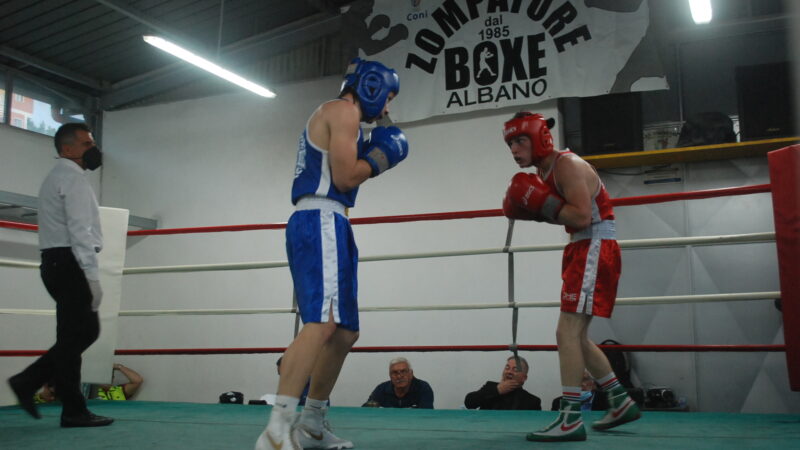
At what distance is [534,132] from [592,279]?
0.49 metres

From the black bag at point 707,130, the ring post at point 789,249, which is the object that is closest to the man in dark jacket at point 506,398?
the ring post at point 789,249

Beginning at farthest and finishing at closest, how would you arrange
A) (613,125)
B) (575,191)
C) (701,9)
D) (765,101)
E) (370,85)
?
(613,125) → (765,101) → (701,9) → (575,191) → (370,85)

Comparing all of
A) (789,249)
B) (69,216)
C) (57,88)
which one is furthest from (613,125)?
(57,88)

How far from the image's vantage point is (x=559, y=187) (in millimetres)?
2262

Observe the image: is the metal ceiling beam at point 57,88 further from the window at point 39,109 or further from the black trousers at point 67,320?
the black trousers at point 67,320

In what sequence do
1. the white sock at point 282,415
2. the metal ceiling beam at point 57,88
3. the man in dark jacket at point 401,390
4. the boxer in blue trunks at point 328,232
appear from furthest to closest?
the metal ceiling beam at point 57,88 < the man in dark jacket at point 401,390 < the boxer in blue trunks at point 328,232 < the white sock at point 282,415

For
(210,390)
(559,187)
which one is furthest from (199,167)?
(559,187)

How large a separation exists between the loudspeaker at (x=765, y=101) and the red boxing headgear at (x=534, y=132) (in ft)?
11.9

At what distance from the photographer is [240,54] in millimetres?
7234

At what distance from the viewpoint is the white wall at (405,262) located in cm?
546

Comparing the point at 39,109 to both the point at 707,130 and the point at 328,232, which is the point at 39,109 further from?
the point at 328,232

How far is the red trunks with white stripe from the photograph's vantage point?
2.20 meters

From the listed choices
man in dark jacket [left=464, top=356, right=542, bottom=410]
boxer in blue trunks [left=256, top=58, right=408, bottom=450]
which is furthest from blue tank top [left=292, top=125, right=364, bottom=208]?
man in dark jacket [left=464, top=356, right=542, bottom=410]

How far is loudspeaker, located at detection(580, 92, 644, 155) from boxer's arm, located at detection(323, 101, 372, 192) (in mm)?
4032
